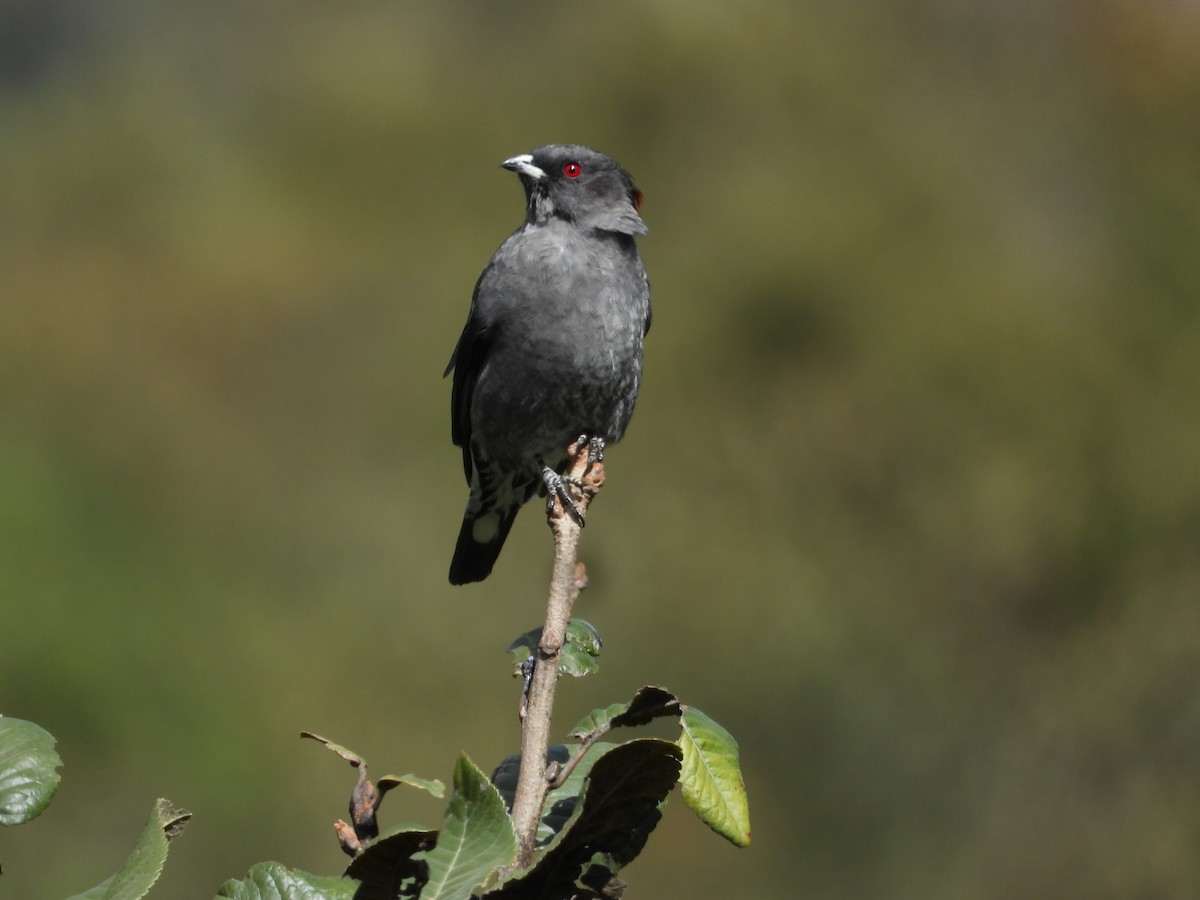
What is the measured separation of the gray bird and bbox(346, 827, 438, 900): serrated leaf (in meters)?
2.75

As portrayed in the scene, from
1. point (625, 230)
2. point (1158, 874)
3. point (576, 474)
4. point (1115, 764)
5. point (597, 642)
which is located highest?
point (625, 230)

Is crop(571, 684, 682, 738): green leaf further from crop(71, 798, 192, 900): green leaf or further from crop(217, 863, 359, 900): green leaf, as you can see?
crop(71, 798, 192, 900): green leaf

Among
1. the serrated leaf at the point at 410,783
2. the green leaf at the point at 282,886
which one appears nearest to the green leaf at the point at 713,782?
the serrated leaf at the point at 410,783

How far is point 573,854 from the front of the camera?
156cm

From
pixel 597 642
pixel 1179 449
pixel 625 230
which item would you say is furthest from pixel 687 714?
pixel 1179 449

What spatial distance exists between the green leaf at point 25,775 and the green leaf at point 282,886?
24cm

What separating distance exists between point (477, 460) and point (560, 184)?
3.57 feet

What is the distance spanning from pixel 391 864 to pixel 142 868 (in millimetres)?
273

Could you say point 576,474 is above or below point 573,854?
above

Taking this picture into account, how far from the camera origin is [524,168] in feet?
17.0

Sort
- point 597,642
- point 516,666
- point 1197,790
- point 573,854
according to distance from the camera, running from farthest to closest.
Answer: point 1197,790
point 516,666
point 597,642
point 573,854

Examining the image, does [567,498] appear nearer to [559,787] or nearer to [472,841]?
[559,787]

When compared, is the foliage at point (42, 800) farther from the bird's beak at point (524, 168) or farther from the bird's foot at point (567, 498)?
the bird's beak at point (524, 168)

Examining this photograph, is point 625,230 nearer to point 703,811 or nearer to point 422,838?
point 703,811
